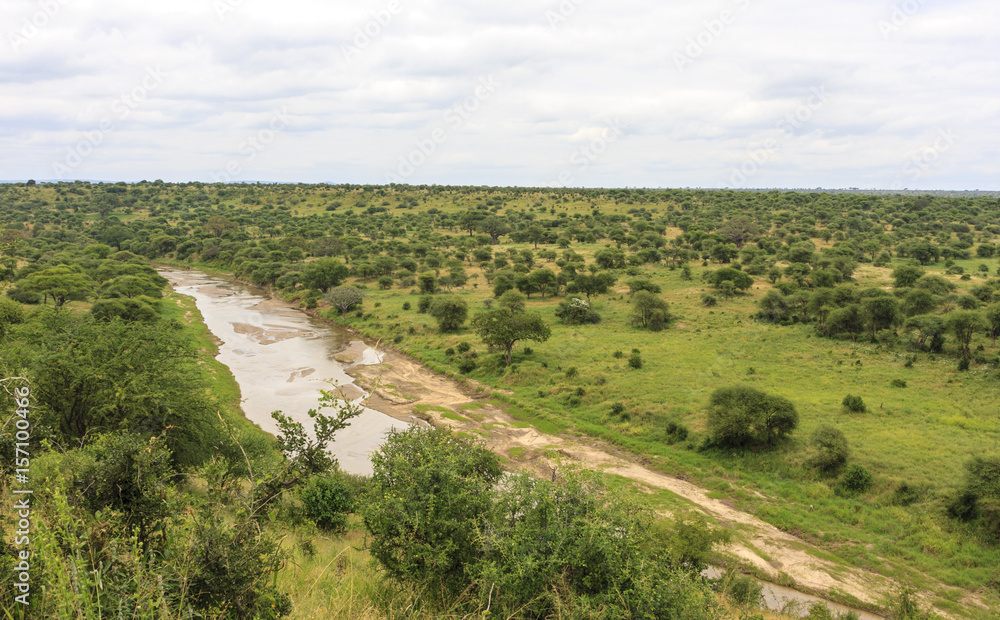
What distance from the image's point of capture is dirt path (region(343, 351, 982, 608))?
19.0 meters

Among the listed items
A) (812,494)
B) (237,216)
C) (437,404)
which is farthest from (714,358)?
(237,216)

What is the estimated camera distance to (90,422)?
18.3m

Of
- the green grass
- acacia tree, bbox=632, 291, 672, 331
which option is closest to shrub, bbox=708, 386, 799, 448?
the green grass

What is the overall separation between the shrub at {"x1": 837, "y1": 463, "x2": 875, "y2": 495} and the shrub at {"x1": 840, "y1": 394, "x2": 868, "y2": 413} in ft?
21.9

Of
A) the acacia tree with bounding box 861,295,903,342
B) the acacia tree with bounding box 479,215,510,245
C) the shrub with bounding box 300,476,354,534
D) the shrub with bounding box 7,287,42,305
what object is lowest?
the shrub with bounding box 300,476,354,534

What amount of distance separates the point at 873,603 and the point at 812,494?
6044 mm

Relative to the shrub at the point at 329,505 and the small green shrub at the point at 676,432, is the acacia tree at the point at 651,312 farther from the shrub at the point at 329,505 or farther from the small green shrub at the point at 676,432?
the shrub at the point at 329,505

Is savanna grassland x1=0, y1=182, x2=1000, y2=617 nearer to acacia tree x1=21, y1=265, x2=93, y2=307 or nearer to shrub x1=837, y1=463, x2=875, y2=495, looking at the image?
shrub x1=837, y1=463, x2=875, y2=495

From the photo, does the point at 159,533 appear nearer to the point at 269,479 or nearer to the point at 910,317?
the point at 269,479

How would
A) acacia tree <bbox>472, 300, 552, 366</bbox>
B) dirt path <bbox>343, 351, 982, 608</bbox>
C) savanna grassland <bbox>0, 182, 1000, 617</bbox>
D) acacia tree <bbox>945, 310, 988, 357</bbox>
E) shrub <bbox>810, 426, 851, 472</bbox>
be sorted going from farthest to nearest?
acacia tree <bbox>472, 300, 552, 366</bbox>, acacia tree <bbox>945, 310, 988, 357</bbox>, shrub <bbox>810, 426, 851, 472</bbox>, savanna grassland <bbox>0, 182, 1000, 617</bbox>, dirt path <bbox>343, 351, 982, 608</bbox>

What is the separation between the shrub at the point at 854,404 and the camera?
2909cm

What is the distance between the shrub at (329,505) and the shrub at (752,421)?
19.0 m

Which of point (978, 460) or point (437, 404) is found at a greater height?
point (978, 460)

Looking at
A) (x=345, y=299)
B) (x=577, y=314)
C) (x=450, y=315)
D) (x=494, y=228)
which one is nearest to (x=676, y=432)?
(x=577, y=314)
